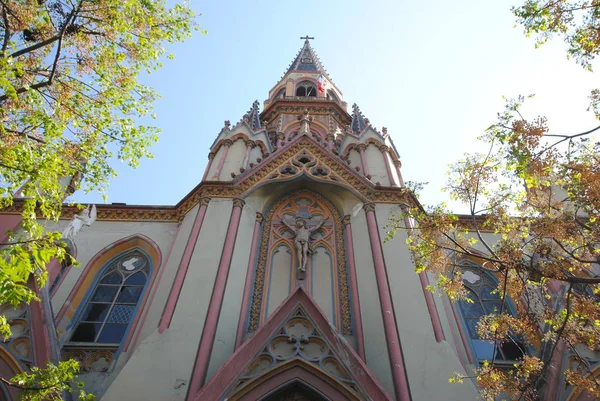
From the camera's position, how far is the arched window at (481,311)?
10.2 meters

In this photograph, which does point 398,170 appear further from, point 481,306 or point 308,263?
point 308,263

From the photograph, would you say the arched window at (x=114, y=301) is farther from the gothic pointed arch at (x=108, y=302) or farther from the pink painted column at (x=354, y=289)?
the pink painted column at (x=354, y=289)

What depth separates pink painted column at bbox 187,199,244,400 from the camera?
25.5 ft

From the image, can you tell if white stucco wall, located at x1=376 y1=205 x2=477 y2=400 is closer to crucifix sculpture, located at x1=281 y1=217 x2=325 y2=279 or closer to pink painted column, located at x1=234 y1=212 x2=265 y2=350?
crucifix sculpture, located at x1=281 y1=217 x2=325 y2=279

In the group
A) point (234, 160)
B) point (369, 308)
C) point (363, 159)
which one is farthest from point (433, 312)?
point (234, 160)

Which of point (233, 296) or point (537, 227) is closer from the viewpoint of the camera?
point (537, 227)

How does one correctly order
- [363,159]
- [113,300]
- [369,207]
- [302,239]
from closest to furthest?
[113,300] → [302,239] → [369,207] → [363,159]

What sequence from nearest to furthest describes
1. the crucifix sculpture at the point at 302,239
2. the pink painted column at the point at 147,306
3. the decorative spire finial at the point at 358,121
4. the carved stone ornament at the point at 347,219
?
the pink painted column at the point at 147,306, the crucifix sculpture at the point at 302,239, the carved stone ornament at the point at 347,219, the decorative spire finial at the point at 358,121

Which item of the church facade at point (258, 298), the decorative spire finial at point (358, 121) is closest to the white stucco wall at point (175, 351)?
the church facade at point (258, 298)

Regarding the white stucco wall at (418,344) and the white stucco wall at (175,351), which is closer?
the white stucco wall at (175,351)

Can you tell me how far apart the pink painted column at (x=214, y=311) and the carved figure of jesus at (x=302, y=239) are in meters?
1.60

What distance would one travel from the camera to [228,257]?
1046cm

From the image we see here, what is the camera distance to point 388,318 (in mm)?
9008

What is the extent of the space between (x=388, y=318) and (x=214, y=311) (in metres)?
3.59
